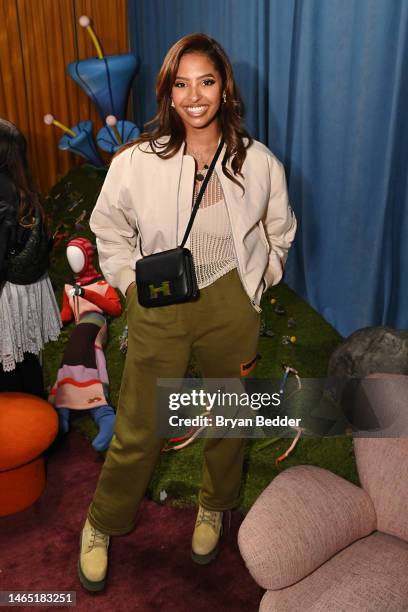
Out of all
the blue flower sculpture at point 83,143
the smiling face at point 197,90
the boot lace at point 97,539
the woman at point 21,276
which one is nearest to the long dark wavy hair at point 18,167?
the woman at point 21,276

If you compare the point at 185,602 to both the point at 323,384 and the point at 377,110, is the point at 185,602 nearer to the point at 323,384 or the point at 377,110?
the point at 323,384

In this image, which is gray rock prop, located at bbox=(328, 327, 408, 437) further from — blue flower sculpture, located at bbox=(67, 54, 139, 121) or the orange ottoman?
blue flower sculpture, located at bbox=(67, 54, 139, 121)

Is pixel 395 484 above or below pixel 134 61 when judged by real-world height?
below

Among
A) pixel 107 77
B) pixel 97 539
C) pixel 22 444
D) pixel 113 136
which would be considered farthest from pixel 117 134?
pixel 97 539

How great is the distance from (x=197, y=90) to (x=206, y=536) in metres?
1.32

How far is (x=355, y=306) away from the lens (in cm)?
292

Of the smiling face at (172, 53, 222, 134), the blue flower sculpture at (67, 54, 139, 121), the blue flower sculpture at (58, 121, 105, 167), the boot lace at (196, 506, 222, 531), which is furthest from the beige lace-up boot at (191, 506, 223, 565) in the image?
the blue flower sculpture at (67, 54, 139, 121)

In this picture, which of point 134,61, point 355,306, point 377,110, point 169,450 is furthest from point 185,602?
point 134,61

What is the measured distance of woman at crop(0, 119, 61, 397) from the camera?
186 cm

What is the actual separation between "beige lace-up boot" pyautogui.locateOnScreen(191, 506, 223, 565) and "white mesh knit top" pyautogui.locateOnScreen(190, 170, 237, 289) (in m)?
0.83

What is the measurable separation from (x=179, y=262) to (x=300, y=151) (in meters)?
1.84

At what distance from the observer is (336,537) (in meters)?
1.49

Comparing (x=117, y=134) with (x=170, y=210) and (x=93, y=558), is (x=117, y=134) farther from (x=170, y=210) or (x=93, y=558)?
(x=93, y=558)

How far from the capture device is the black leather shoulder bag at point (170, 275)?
1.50m
